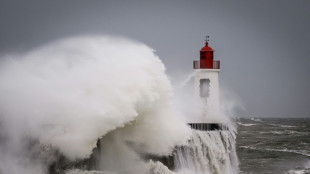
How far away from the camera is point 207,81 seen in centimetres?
2339

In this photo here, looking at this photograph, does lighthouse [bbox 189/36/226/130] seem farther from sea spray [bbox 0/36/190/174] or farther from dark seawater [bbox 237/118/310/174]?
sea spray [bbox 0/36/190/174]

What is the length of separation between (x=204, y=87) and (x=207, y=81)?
28 cm

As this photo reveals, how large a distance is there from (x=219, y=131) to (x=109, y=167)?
7553 mm

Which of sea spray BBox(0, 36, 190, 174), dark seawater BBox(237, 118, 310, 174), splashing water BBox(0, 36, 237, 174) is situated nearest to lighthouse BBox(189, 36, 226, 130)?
dark seawater BBox(237, 118, 310, 174)

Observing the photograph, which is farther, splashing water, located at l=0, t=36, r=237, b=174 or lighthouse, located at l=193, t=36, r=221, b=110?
lighthouse, located at l=193, t=36, r=221, b=110

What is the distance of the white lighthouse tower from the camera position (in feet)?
75.4

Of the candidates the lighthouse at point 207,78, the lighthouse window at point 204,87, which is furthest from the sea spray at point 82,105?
the lighthouse window at point 204,87

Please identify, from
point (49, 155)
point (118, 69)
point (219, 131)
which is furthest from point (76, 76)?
point (219, 131)

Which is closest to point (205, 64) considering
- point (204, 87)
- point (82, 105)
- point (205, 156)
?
point (204, 87)

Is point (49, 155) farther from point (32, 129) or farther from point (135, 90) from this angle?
point (135, 90)

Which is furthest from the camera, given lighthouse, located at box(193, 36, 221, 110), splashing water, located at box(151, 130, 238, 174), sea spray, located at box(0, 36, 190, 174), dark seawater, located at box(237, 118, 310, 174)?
lighthouse, located at box(193, 36, 221, 110)

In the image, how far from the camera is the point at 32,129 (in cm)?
1155

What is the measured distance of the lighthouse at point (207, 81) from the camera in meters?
23.0

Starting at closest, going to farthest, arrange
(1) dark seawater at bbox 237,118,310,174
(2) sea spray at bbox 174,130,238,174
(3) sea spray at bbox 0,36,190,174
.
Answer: (3) sea spray at bbox 0,36,190,174 < (2) sea spray at bbox 174,130,238,174 < (1) dark seawater at bbox 237,118,310,174
